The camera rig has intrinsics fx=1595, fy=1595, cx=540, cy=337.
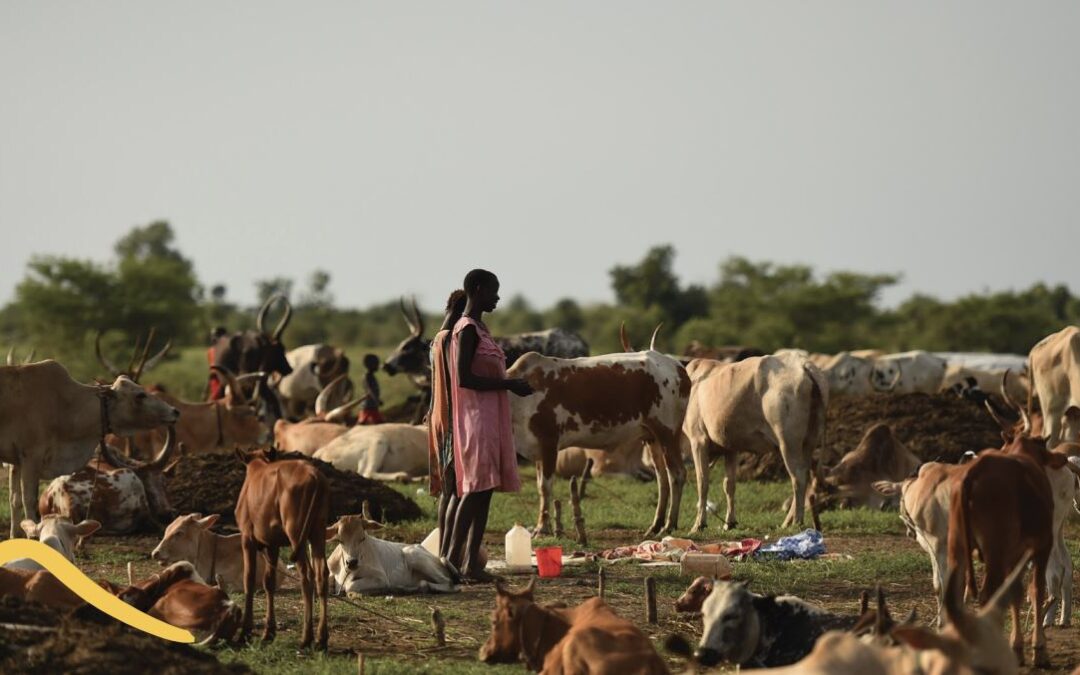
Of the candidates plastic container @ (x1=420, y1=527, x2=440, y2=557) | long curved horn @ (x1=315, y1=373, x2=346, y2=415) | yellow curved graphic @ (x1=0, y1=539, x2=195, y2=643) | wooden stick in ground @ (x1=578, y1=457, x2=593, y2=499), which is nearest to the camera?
yellow curved graphic @ (x1=0, y1=539, x2=195, y2=643)

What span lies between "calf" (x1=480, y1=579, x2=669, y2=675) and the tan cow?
1064 cm

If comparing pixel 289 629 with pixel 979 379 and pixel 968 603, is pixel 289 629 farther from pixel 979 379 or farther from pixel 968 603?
pixel 979 379

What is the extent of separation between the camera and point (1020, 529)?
26.7 feet

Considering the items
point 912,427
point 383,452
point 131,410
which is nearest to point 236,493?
point 131,410

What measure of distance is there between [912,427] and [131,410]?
10989 mm

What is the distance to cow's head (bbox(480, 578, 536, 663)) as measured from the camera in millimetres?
7645

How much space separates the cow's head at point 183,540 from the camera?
11.1 m

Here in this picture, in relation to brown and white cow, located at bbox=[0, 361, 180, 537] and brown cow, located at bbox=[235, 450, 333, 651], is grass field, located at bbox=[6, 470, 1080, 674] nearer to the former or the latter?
brown cow, located at bbox=[235, 450, 333, 651]

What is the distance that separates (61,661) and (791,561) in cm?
658

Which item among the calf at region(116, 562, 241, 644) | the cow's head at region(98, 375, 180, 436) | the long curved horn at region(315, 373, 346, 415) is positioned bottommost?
the calf at region(116, 562, 241, 644)

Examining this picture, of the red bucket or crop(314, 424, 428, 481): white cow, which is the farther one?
crop(314, 424, 428, 481): white cow

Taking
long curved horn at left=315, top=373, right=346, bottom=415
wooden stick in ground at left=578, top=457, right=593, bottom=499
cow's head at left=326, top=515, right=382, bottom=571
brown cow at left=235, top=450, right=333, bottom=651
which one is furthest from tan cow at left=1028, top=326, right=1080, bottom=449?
long curved horn at left=315, top=373, right=346, bottom=415

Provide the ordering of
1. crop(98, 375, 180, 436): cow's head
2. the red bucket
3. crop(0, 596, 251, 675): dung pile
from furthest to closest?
crop(98, 375, 180, 436): cow's head
the red bucket
crop(0, 596, 251, 675): dung pile

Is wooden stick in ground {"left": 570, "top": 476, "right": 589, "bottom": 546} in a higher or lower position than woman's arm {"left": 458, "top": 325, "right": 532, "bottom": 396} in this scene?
Result: lower
